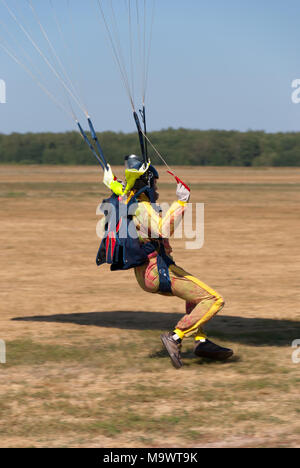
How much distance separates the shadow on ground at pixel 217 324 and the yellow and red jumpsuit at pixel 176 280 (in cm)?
108

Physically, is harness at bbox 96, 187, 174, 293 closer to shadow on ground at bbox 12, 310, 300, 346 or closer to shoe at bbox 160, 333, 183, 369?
shoe at bbox 160, 333, 183, 369

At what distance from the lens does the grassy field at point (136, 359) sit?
5.14 m

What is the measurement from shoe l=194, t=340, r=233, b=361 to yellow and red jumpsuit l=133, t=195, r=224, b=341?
75 millimetres

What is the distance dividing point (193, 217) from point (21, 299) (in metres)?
13.3

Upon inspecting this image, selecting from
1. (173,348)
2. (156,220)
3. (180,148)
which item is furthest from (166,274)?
(180,148)

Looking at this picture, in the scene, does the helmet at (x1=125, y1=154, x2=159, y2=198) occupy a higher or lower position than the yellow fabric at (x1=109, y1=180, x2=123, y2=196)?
higher

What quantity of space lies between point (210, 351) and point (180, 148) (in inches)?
2736

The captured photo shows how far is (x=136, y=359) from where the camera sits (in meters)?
6.80

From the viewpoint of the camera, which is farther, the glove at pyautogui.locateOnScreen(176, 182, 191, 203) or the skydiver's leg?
the skydiver's leg

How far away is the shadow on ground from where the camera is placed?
7.57 metres

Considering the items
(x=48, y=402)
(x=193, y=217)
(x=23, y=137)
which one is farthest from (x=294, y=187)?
(x=23, y=137)

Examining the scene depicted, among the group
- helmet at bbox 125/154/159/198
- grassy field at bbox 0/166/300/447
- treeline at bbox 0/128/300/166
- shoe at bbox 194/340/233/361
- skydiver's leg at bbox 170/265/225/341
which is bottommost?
grassy field at bbox 0/166/300/447

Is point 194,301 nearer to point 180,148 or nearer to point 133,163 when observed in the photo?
point 133,163

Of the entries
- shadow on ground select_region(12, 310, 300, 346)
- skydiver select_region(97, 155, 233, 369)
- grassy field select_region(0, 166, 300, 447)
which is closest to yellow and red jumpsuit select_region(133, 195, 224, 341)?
skydiver select_region(97, 155, 233, 369)
